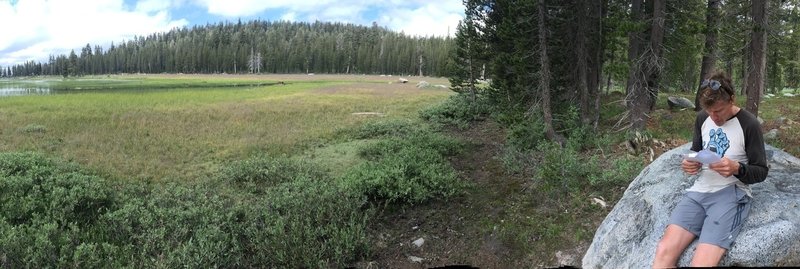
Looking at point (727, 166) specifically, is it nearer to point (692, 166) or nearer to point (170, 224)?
point (692, 166)

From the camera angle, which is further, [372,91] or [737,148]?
[372,91]

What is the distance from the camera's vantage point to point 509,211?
31.7ft

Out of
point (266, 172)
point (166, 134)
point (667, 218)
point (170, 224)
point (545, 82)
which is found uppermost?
point (545, 82)

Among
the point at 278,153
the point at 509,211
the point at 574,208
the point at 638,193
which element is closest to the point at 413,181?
the point at 509,211

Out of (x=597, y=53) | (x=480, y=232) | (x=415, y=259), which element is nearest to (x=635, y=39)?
(x=597, y=53)

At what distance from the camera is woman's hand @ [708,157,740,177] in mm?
4105

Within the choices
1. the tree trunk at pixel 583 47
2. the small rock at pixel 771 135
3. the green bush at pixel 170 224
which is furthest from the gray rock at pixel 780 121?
the green bush at pixel 170 224

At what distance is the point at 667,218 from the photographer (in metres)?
5.09

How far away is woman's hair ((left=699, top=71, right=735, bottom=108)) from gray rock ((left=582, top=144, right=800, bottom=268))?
1.17 m

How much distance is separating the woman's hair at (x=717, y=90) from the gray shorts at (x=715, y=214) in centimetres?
82

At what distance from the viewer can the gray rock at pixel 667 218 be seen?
13.9 ft

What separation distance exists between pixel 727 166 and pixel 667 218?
117 cm

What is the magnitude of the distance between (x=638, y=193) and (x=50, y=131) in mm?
21705

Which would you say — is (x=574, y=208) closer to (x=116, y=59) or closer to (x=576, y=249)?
(x=576, y=249)
